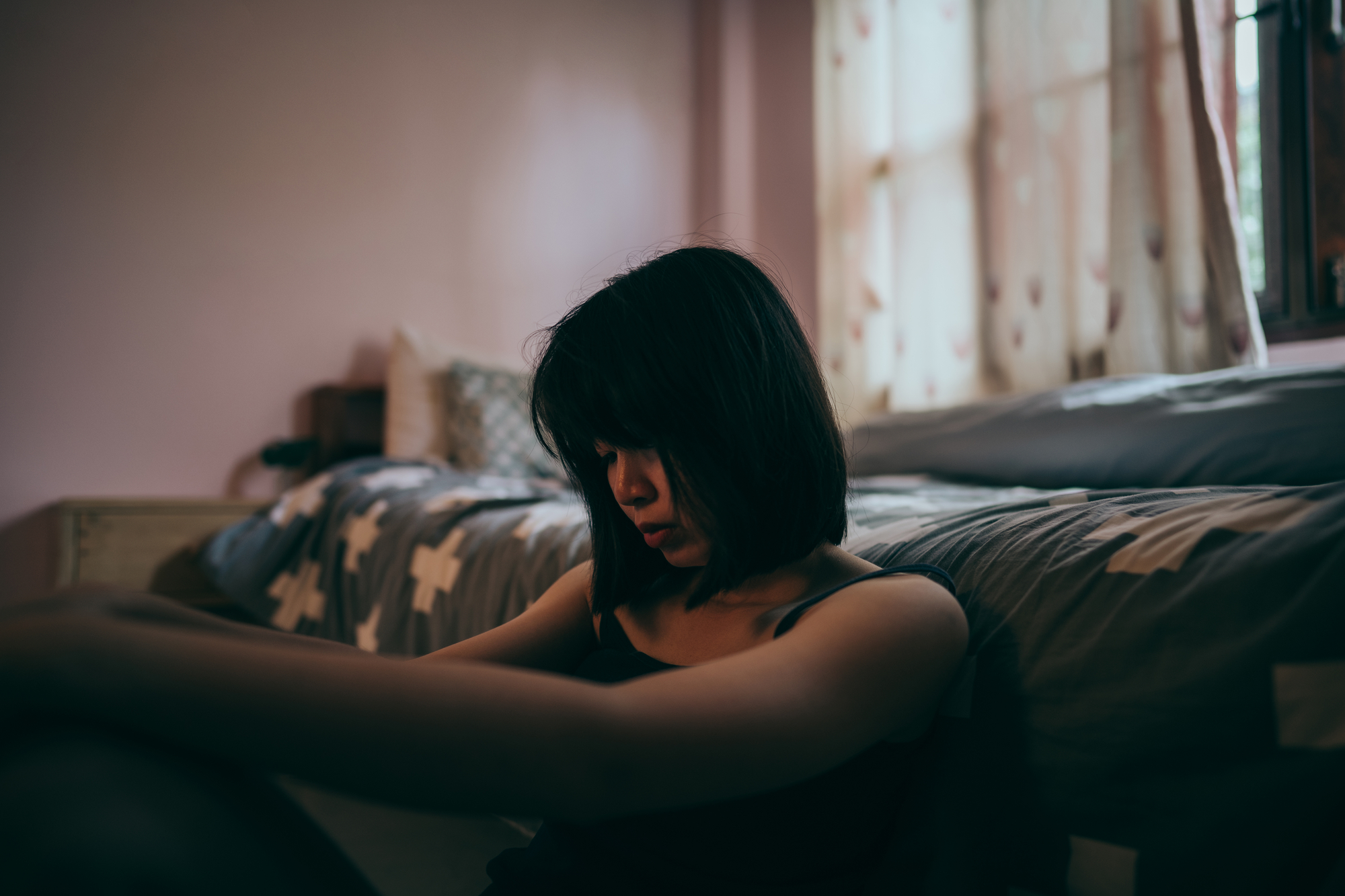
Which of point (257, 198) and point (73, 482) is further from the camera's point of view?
point (257, 198)

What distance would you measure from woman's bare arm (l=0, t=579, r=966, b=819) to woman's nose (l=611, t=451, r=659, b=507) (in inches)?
8.3

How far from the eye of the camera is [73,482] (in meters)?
1.97

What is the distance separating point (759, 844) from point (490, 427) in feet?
5.74

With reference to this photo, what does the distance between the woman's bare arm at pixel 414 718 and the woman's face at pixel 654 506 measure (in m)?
0.20

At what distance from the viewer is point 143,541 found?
1.85 m

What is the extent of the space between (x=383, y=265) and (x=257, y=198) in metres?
0.39

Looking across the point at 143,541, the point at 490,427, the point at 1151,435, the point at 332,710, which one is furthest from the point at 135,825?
the point at 143,541

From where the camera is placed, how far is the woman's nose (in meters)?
0.54

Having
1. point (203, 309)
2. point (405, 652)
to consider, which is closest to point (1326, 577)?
point (405, 652)

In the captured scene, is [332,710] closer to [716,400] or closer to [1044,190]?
[716,400]

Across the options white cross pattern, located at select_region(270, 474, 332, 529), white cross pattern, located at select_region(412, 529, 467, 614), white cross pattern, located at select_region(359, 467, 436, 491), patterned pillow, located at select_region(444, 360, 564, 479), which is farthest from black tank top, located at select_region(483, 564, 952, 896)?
patterned pillow, located at select_region(444, 360, 564, 479)

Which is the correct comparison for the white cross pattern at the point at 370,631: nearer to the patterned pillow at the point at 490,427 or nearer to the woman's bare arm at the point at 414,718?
the patterned pillow at the point at 490,427

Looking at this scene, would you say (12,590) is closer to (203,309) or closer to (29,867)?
(203,309)

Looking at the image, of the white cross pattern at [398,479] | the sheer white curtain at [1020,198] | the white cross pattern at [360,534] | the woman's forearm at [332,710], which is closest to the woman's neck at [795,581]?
the woman's forearm at [332,710]
